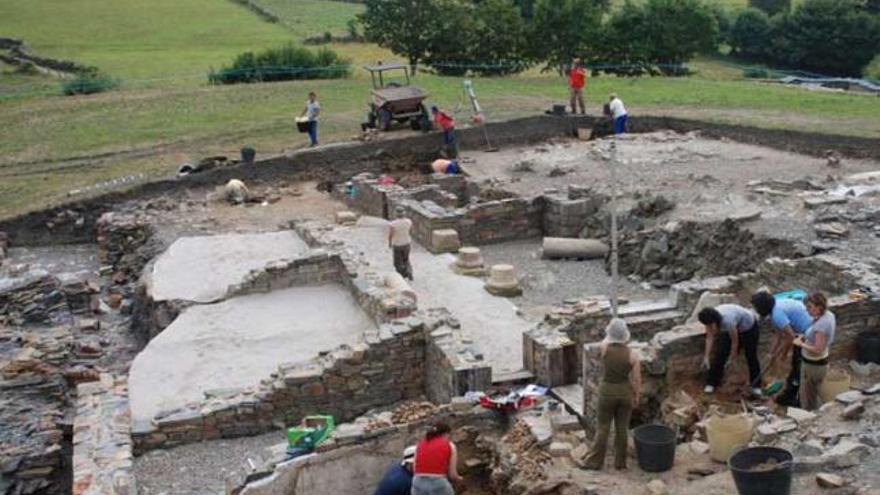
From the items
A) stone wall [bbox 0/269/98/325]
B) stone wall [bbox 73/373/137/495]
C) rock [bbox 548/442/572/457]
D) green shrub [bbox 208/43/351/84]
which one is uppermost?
green shrub [bbox 208/43/351/84]

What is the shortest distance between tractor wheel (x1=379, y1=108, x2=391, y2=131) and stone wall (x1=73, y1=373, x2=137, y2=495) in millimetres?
13838

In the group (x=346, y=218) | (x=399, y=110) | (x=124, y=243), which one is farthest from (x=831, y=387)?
(x=399, y=110)

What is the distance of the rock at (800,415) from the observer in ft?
32.0

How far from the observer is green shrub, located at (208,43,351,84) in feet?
116

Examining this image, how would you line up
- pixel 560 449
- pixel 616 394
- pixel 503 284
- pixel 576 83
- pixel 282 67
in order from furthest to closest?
pixel 282 67 < pixel 576 83 < pixel 503 284 < pixel 560 449 < pixel 616 394

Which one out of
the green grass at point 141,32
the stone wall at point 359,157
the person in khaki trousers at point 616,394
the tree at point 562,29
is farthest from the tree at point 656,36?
the person in khaki trousers at point 616,394

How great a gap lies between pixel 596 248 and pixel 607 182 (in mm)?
2551

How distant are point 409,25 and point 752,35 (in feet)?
60.1

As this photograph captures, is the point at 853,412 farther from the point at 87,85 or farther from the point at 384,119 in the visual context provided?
the point at 87,85

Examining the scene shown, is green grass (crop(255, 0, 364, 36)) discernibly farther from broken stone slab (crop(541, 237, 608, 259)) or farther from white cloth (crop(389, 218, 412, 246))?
white cloth (crop(389, 218, 412, 246))

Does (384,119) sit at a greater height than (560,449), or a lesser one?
greater

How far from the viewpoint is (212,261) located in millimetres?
18625

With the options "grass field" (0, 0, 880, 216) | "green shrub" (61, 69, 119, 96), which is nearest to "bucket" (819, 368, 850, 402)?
"grass field" (0, 0, 880, 216)

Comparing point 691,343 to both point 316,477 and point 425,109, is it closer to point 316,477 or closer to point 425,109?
point 316,477
